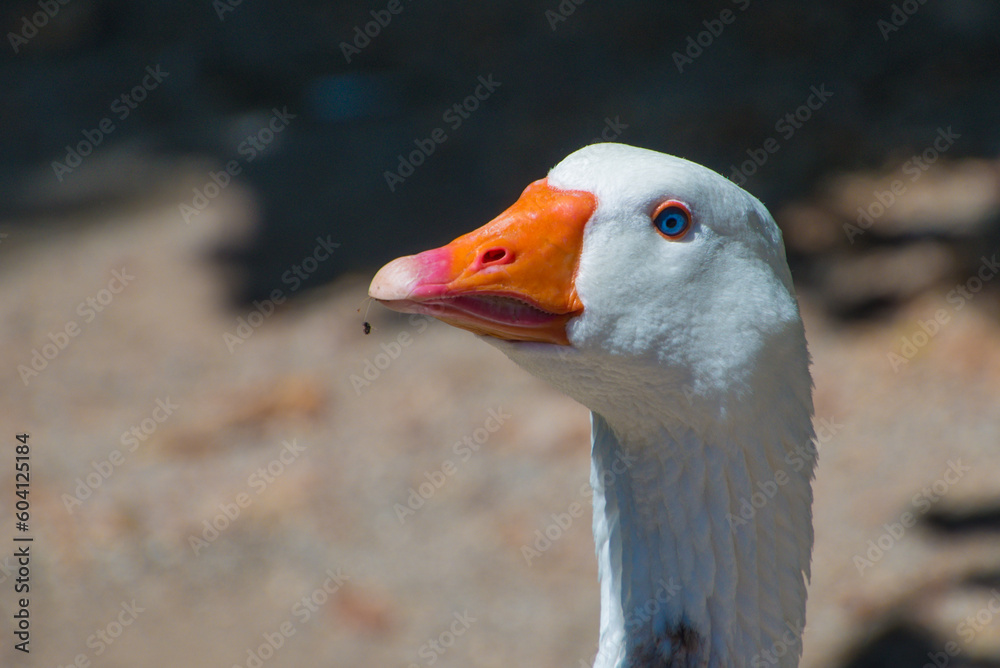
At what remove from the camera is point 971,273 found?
5504mm

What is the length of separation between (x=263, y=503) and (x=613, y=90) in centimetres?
430

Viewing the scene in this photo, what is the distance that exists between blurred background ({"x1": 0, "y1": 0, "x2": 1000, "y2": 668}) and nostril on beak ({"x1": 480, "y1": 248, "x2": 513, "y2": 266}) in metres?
2.70

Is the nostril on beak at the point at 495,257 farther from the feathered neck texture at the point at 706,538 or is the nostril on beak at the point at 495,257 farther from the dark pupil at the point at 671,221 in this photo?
the feathered neck texture at the point at 706,538

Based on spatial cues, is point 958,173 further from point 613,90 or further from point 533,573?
point 533,573

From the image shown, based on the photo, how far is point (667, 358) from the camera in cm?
208

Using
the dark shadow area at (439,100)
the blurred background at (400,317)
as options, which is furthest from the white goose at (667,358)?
the dark shadow area at (439,100)

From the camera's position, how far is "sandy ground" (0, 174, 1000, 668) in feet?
14.4

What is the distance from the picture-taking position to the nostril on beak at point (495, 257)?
209cm

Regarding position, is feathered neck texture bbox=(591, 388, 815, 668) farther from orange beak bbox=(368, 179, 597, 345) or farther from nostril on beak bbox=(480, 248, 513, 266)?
nostril on beak bbox=(480, 248, 513, 266)

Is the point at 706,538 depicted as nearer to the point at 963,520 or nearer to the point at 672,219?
the point at 672,219

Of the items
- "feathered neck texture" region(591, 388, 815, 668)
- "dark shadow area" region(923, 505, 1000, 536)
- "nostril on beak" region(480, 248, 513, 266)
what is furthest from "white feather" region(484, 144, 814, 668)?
"dark shadow area" region(923, 505, 1000, 536)

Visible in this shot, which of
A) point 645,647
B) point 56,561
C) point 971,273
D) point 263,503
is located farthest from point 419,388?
point 645,647

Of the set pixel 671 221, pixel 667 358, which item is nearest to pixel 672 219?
pixel 671 221

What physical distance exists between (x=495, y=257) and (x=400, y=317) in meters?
4.05
